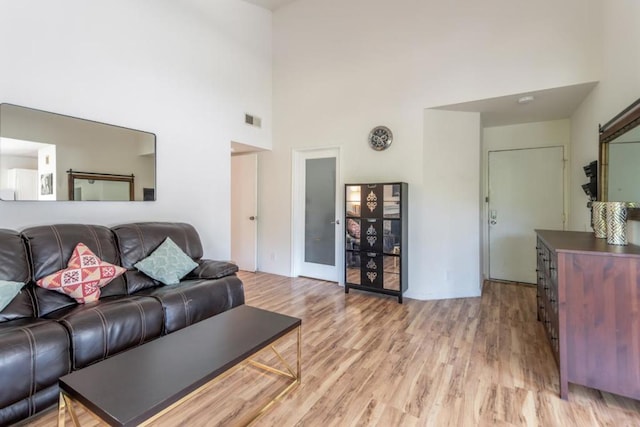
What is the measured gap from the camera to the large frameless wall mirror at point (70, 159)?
232 cm

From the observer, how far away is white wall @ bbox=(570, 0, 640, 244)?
208 centimetres

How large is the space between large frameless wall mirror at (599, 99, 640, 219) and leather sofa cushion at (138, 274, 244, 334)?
3025mm

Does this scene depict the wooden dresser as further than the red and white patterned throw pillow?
No

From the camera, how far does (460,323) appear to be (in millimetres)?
2930

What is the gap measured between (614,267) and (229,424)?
89.3 inches

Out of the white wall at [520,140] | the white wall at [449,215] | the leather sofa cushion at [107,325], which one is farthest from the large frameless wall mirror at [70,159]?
the white wall at [520,140]

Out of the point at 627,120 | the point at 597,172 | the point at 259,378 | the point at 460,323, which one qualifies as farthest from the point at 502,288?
the point at 259,378

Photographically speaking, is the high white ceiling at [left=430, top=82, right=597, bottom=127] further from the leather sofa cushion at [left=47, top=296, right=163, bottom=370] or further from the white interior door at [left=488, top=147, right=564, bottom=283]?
the leather sofa cushion at [left=47, top=296, right=163, bottom=370]

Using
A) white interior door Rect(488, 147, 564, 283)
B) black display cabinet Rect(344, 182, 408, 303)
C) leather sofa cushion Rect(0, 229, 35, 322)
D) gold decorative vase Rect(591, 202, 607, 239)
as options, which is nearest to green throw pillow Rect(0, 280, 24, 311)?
leather sofa cushion Rect(0, 229, 35, 322)

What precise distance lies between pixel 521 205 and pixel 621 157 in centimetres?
201

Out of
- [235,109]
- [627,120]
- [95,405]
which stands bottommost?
[95,405]

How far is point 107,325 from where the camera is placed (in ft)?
6.04

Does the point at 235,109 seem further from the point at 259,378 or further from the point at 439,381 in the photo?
the point at 439,381

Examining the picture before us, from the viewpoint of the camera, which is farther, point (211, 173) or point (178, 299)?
point (211, 173)
